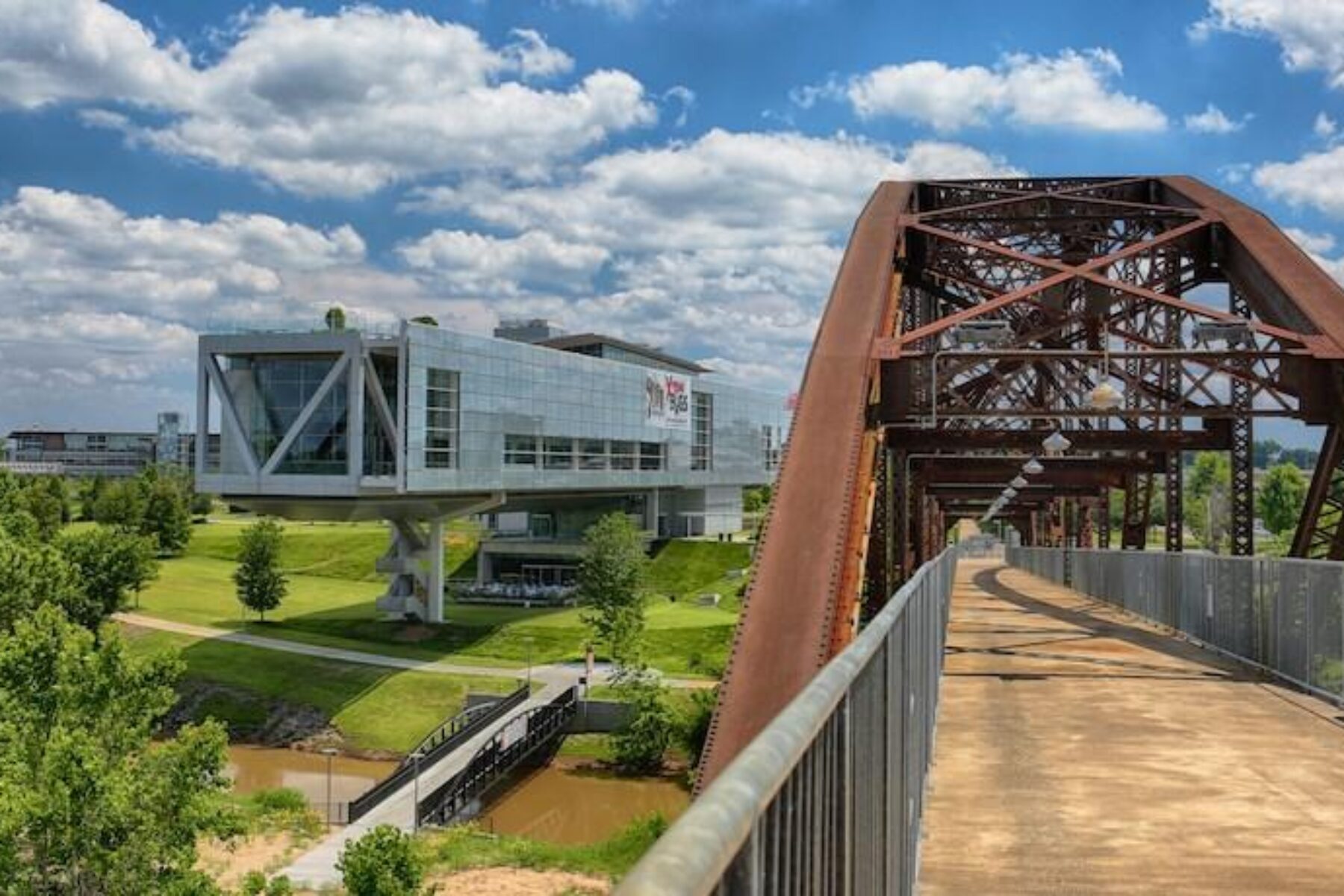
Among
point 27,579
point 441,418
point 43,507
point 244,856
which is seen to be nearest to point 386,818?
point 244,856

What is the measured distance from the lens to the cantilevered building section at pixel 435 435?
59875mm

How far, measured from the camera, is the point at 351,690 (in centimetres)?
5400

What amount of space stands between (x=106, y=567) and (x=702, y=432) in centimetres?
5339

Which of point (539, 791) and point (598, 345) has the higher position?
point (598, 345)

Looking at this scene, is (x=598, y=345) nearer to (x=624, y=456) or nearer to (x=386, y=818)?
(x=624, y=456)

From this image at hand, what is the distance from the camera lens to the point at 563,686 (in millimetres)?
52812

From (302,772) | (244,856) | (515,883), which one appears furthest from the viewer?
(302,772)

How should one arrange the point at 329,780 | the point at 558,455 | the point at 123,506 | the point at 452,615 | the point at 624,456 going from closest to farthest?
the point at 329,780 < the point at 452,615 < the point at 558,455 < the point at 624,456 < the point at 123,506

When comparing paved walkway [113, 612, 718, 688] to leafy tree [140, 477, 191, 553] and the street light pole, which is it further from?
leafy tree [140, 477, 191, 553]

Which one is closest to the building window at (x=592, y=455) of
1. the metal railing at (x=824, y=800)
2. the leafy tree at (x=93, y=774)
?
the leafy tree at (x=93, y=774)

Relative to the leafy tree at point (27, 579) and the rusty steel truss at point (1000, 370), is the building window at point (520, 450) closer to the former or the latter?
the leafy tree at point (27, 579)

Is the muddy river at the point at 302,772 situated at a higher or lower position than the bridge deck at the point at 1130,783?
lower

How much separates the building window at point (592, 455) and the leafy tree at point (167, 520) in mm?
38952

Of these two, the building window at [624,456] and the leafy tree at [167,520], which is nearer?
the building window at [624,456]
